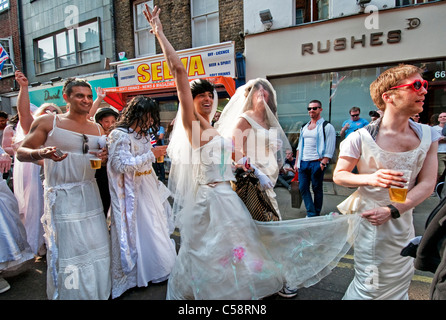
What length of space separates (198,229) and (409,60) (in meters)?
7.34

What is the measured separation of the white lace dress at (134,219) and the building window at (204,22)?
744cm

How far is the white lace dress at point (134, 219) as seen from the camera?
2500mm

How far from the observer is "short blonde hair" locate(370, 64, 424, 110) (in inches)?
65.5

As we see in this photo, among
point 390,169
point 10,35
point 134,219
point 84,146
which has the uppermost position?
point 10,35

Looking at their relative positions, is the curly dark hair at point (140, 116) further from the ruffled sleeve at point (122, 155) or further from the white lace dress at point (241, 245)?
the white lace dress at point (241, 245)

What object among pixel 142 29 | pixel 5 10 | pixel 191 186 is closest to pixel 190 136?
pixel 191 186

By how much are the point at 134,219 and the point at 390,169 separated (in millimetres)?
2251

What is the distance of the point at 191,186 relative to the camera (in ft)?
7.26

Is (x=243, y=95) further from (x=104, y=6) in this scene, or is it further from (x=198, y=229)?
(x=104, y=6)

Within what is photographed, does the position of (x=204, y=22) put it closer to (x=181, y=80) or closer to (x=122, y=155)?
(x=122, y=155)

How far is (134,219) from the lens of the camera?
8.51 ft

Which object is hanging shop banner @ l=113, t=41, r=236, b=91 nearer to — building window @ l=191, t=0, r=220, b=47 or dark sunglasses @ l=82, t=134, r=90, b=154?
building window @ l=191, t=0, r=220, b=47

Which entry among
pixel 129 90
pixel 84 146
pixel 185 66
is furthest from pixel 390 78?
pixel 129 90

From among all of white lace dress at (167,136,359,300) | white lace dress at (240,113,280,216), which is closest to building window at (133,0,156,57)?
white lace dress at (240,113,280,216)
